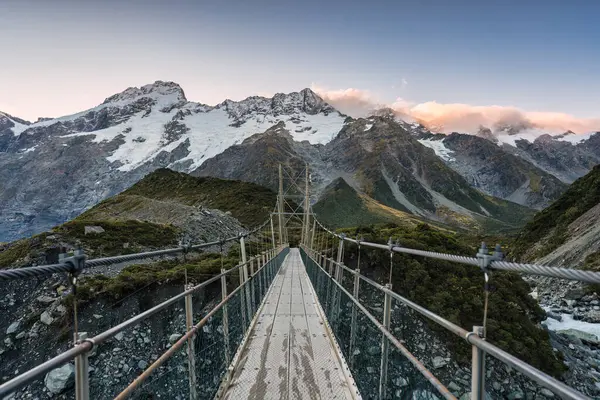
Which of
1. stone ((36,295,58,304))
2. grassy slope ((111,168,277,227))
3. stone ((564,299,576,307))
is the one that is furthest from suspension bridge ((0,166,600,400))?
grassy slope ((111,168,277,227))

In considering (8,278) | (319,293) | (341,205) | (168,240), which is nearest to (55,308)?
(319,293)

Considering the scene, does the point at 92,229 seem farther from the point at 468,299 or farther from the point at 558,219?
the point at 558,219

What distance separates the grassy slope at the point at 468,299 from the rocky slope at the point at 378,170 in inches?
4331

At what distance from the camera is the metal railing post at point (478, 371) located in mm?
1355

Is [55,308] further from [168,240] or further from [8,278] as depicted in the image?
[168,240]

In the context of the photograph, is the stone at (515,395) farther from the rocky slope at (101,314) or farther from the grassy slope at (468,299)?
the rocky slope at (101,314)

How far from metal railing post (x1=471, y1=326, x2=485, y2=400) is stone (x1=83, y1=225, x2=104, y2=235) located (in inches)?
795

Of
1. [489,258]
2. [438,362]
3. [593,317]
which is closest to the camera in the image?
[489,258]

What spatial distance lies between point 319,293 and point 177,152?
621ft

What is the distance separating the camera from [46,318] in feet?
31.1

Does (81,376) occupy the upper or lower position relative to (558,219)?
upper

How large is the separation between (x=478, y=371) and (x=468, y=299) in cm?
1268

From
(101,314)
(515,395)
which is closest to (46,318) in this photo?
(101,314)

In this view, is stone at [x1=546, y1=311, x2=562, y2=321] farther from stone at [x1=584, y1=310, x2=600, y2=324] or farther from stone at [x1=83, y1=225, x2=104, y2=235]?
stone at [x1=83, y1=225, x2=104, y2=235]
